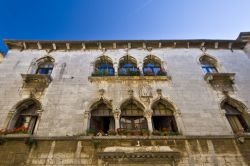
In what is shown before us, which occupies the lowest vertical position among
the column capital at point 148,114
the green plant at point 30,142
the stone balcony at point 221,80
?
the green plant at point 30,142

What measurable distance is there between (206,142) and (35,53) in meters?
11.4

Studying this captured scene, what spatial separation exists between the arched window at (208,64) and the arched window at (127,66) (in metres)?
4.40

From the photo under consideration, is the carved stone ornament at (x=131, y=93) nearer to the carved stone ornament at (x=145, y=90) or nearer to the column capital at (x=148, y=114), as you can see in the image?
the carved stone ornament at (x=145, y=90)

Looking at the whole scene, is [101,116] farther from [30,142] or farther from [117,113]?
[30,142]

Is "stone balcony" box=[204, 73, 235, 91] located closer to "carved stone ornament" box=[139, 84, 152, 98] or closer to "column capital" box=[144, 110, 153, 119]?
"carved stone ornament" box=[139, 84, 152, 98]

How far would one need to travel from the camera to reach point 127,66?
42.4 feet

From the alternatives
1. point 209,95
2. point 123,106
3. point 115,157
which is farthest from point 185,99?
point 115,157

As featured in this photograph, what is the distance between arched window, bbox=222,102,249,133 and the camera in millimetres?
9661

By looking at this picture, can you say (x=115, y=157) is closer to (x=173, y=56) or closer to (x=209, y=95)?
(x=209, y=95)

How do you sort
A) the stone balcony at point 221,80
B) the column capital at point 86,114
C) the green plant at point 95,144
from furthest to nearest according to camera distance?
the stone balcony at point 221,80 → the column capital at point 86,114 → the green plant at point 95,144

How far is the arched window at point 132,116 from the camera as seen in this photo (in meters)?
9.63

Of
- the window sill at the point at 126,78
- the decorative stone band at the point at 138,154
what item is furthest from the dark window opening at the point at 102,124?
the window sill at the point at 126,78

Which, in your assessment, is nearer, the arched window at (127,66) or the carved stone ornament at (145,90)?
the carved stone ornament at (145,90)

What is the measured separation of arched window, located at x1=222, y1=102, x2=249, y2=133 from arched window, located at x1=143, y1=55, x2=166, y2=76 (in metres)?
3.90
